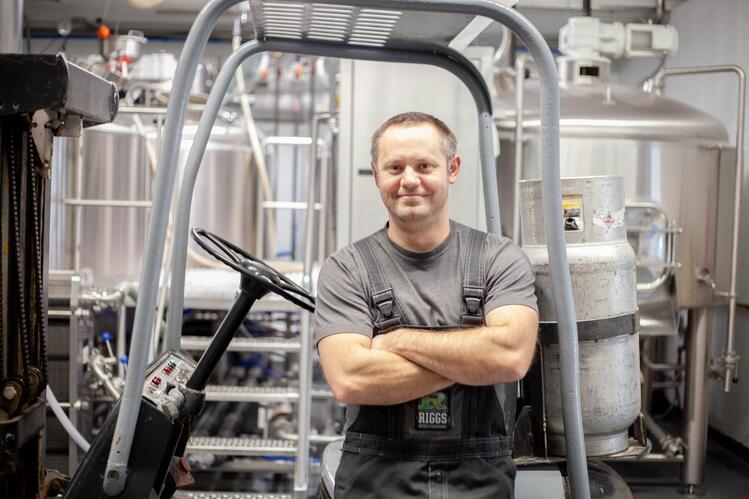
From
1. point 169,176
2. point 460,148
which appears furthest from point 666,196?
point 169,176

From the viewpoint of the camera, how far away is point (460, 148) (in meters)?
4.13

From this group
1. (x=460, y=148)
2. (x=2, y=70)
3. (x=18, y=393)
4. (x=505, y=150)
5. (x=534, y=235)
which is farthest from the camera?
(x=505, y=150)

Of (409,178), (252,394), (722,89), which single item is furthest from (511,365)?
(722,89)

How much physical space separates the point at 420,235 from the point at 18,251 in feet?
3.82

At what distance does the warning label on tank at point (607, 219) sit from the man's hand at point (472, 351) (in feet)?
1.47

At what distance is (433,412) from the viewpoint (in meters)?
2.21

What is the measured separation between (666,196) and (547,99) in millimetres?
3532

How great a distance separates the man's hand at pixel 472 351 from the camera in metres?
2.12

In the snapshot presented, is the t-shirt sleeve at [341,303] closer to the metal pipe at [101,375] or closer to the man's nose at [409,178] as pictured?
the man's nose at [409,178]

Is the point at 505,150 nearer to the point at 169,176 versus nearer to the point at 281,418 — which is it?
the point at 281,418

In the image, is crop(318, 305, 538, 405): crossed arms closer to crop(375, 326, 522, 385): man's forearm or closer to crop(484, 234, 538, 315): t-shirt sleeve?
crop(375, 326, 522, 385): man's forearm

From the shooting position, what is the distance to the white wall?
6.07 meters

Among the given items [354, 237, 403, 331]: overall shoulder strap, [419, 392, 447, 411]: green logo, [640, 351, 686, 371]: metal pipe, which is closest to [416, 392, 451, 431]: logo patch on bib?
[419, 392, 447, 411]: green logo

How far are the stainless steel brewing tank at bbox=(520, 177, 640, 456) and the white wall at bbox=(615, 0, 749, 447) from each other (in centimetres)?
378
